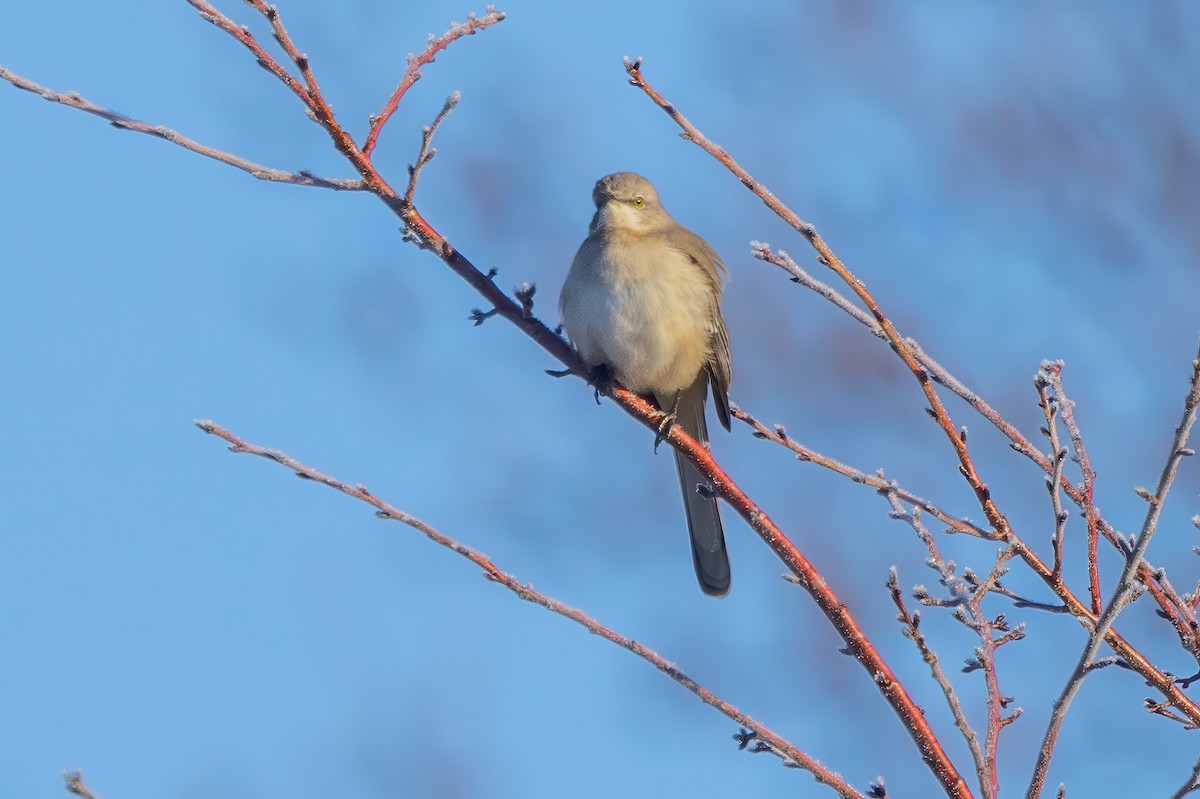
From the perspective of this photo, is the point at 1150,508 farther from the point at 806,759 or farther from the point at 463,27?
the point at 463,27

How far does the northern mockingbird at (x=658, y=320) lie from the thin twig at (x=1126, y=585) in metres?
Result: 3.08

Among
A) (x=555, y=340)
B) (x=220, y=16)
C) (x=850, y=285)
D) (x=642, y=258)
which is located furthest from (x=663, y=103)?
(x=642, y=258)

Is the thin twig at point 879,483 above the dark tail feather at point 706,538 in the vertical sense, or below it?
below

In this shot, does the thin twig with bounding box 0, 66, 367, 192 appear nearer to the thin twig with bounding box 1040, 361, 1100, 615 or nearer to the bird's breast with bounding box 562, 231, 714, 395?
the thin twig with bounding box 1040, 361, 1100, 615

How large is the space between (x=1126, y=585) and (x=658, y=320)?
11.2 feet

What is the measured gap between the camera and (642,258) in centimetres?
555

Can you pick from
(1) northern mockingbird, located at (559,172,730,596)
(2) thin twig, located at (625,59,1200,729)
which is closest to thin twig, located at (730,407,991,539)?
(2) thin twig, located at (625,59,1200,729)

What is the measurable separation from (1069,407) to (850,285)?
0.50 m

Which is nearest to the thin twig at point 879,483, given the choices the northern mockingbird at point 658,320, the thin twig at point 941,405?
the thin twig at point 941,405

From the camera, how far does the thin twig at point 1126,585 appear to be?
2.07 m

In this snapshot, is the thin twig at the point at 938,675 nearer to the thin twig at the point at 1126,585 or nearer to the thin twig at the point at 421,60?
the thin twig at the point at 1126,585

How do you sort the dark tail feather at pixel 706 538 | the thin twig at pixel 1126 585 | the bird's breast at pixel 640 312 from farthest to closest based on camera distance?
the dark tail feather at pixel 706 538
the bird's breast at pixel 640 312
the thin twig at pixel 1126 585

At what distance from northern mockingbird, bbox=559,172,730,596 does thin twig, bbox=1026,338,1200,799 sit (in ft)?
10.1

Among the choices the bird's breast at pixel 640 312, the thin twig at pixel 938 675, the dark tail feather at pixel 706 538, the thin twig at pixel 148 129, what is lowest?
the thin twig at pixel 938 675
